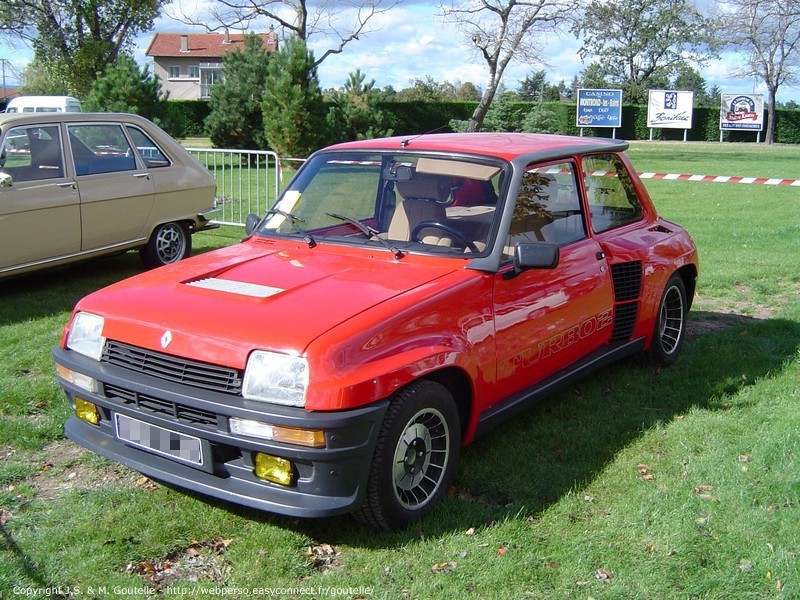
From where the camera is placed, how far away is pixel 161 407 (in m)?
3.56

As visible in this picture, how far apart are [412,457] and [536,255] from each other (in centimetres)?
123

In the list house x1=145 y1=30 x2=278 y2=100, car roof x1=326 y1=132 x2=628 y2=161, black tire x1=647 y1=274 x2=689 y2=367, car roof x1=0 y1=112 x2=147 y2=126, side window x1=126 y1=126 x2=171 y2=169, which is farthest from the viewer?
house x1=145 y1=30 x2=278 y2=100

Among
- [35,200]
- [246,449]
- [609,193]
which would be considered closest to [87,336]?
[246,449]

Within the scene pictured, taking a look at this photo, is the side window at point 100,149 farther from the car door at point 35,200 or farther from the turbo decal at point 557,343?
the turbo decal at point 557,343

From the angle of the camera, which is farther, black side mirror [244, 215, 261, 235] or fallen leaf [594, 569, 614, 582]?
black side mirror [244, 215, 261, 235]

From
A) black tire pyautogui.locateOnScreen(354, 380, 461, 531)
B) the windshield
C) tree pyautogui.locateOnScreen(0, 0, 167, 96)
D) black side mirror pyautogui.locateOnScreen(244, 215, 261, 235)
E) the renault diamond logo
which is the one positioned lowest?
black tire pyautogui.locateOnScreen(354, 380, 461, 531)

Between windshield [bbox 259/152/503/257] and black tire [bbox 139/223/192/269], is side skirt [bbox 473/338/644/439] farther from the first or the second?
black tire [bbox 139/223/192/269]

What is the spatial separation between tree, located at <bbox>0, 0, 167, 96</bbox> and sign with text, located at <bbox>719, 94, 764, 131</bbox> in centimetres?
3408

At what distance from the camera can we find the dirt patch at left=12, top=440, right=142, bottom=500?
4.19 metres

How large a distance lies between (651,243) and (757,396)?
4.14ft

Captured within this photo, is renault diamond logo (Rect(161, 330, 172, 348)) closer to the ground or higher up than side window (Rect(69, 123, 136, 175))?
closer to the ground

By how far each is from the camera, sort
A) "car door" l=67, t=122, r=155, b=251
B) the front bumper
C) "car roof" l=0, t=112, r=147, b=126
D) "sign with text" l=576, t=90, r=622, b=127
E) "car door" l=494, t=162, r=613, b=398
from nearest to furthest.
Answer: the front bumper → "car door" l=494, t=162, r=613, b=398 → "car roof" l=0, t=112, r=147, b=126 → "car door" l=67, t=122, r=155, b=251 → "sign with text" l=576, t=90, r=622, b=127

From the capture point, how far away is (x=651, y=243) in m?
5.71

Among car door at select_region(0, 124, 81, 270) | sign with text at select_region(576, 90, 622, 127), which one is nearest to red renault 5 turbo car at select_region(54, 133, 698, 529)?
car door at select_region(0, 124, 81, 270)
